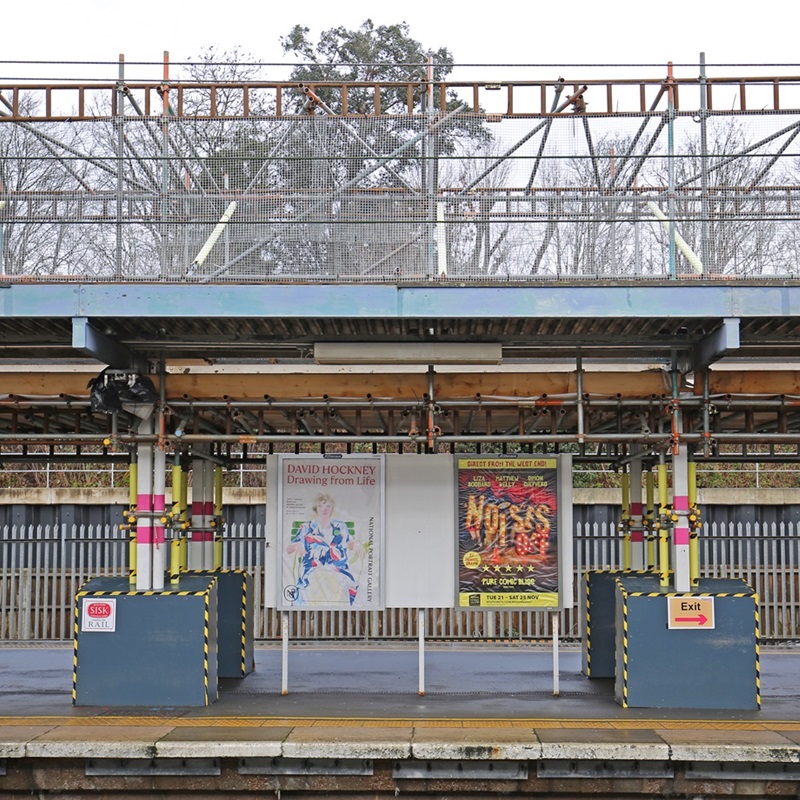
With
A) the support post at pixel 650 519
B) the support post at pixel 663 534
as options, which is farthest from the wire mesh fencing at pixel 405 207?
the support post at pixel 650 519

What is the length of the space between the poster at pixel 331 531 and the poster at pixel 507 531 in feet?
3.35

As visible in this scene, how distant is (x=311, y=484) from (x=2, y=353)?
162 inches

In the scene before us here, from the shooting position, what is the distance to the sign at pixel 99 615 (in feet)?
40.9

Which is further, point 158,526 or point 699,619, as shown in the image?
point 158,526

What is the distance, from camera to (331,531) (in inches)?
523

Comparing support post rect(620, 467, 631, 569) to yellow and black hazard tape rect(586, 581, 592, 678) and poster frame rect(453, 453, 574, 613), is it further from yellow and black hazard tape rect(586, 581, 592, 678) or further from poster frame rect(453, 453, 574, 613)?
poster frame rect(453, 453, 574, 613)

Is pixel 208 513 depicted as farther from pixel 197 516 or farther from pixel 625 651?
pixel 625 651

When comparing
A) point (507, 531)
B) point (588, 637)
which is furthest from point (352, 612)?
point (507, 531)

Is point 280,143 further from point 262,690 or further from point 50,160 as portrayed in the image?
point 262,690

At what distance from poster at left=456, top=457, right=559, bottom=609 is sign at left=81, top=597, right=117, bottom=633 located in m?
3.97

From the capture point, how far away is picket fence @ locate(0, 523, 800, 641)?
64.6 ft

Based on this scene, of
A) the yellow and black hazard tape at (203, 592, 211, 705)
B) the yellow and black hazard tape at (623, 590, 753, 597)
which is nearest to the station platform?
the yellow and black hazard tape at (203, 592, 211, 705)

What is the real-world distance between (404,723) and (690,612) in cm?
348

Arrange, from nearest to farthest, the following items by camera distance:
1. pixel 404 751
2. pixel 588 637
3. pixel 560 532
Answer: pixel 404 751 < pixel 560 532 < pixel 588 637
